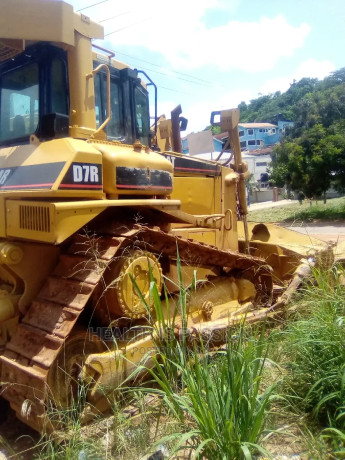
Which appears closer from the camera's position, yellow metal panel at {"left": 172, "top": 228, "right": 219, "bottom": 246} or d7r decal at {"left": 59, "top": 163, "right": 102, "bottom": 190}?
d7r decal at {"left": 59, "top": 163, "right": 102, "bottom": 190}

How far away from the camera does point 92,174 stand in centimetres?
308

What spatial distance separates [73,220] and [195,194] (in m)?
2.28

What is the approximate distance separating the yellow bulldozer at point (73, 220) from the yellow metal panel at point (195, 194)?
0.58 metres

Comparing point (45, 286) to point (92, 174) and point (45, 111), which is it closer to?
point (92, 174)

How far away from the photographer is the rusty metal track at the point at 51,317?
2639 millimetres

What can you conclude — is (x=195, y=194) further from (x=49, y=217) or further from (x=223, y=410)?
A: (x=223, y=410)

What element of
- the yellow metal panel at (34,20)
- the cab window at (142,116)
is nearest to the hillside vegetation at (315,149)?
the cab window at (142,116)

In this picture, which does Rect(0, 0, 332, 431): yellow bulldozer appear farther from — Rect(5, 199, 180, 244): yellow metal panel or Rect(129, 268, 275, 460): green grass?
Rect(129, 268, 275, 460): green grass

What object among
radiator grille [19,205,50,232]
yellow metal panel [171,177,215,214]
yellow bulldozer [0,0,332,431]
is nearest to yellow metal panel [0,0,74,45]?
yellow bulldozer [0,0,332,431]

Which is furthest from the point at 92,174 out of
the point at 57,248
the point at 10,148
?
the point at 10,148

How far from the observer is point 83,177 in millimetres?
3000

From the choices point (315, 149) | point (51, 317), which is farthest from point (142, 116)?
point (315, 149)

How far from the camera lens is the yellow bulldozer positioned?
9.33 ft

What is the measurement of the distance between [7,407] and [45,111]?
2388mm
